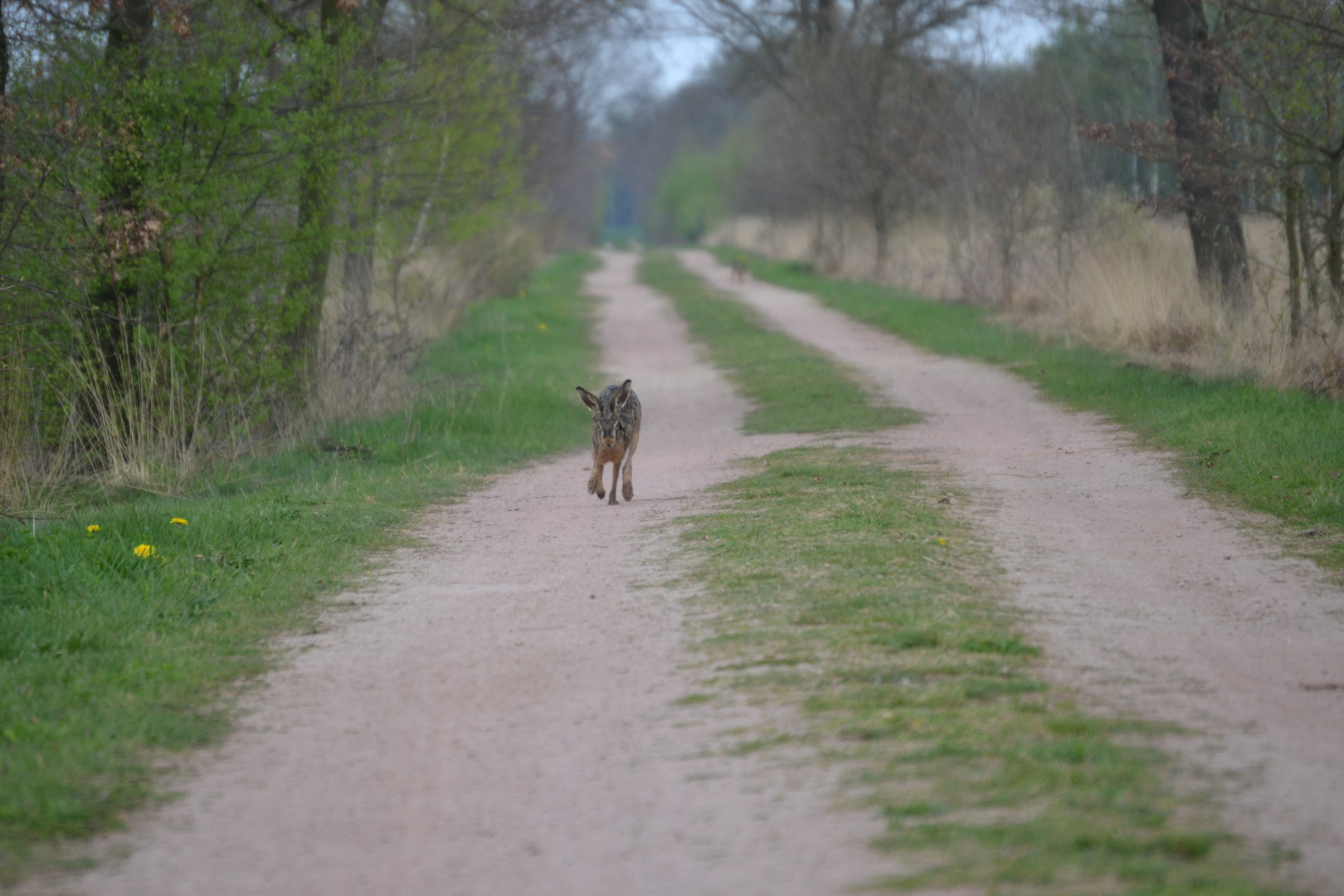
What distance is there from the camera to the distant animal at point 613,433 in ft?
31.9

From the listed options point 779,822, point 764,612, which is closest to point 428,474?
point 764,612

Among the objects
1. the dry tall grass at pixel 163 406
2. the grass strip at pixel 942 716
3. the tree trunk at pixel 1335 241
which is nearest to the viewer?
the grass strip at pixel 942 716

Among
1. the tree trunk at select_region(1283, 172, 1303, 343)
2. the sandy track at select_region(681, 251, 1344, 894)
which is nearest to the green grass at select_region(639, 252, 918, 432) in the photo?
the sandy track at select_region(681, 251, 1344, 894)

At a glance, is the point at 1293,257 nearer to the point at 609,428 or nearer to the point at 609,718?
the point at 609,428

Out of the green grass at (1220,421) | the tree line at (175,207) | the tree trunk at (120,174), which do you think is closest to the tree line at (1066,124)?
the green grass at (1220,421)

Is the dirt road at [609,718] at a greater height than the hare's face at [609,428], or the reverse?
the hare's face at [609,428]

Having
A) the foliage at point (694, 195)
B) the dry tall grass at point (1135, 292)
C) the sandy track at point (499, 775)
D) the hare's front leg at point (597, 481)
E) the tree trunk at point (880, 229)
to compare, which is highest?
the foliage at point (694, 195)

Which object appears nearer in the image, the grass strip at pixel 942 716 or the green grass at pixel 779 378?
the grass strip at pixel 942 716

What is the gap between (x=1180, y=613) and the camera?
20.8 feet

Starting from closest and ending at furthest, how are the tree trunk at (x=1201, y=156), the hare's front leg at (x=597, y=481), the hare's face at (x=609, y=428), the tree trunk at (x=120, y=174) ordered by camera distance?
the hare's face at (x=609, y=428)
the hare's front leg at (x=597, y=481)
the tree trunk at (x=120, y=174)
the tree trunk at (x=1201, y=156)

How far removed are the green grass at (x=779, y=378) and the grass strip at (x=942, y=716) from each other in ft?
18.4

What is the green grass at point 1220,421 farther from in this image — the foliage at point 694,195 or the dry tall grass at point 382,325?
the foliage at point 694,195

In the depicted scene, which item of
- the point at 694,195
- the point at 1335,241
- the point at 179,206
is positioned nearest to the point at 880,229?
the point at 1335,241

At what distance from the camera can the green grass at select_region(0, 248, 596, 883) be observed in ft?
15.8
